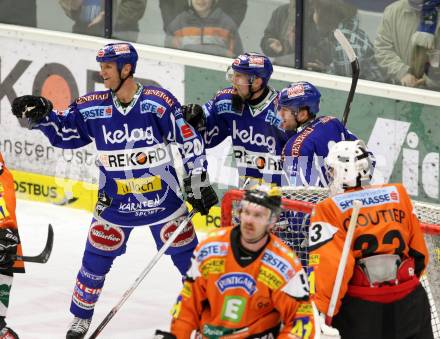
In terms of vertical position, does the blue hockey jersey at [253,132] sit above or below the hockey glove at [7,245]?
above

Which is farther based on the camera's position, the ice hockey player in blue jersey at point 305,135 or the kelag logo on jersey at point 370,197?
the ice hockey player in blue jersey at point 305,135

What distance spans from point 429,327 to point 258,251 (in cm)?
84

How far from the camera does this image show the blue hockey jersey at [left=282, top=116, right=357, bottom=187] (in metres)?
6.47

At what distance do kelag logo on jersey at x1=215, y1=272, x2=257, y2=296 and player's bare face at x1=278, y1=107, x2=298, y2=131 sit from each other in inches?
77.0

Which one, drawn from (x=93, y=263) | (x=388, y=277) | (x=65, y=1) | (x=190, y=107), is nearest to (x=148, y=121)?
(x=190, y=107)

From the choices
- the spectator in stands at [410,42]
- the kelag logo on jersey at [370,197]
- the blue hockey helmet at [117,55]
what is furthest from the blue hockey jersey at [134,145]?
the spectator in stands at [410,42]

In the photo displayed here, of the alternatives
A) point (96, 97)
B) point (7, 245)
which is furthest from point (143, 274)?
point (96, 97)

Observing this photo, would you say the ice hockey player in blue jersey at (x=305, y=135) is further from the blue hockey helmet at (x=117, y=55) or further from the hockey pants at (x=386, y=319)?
the hockey pants at (x=386, y=319)

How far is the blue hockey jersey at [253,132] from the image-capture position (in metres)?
7.06

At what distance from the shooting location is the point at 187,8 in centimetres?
923

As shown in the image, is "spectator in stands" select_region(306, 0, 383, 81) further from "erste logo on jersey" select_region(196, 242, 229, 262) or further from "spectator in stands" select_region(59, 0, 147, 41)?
"erste logo on jersey" select_region(196, 242, 229, 262)

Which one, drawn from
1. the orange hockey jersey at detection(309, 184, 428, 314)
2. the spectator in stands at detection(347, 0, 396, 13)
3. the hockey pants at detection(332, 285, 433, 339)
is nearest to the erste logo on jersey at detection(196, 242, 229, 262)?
the orange hockey jersey at detection(309, 184, 428, 314)

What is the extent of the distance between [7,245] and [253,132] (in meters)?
1.58

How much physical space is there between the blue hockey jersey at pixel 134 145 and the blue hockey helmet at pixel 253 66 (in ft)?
1.35
